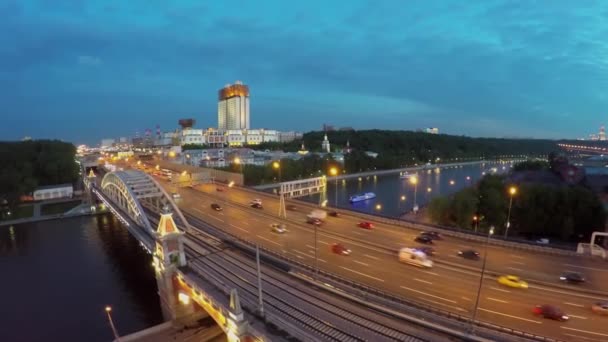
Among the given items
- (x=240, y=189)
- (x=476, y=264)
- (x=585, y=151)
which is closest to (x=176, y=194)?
(x=240, y=189)

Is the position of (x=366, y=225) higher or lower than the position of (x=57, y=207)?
higher

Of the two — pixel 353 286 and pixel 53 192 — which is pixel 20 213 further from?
pixel 353 286

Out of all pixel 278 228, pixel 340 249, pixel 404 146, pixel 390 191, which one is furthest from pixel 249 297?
pixel 404 146

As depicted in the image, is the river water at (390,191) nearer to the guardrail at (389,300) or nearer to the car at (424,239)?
the car at (424,239)

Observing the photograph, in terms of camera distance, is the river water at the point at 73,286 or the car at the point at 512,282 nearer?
the car at the point at 512,282

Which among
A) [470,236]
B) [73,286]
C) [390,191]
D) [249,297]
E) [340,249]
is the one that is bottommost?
[73,286]

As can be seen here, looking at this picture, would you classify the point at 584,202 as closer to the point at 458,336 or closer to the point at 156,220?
the point at 458,336

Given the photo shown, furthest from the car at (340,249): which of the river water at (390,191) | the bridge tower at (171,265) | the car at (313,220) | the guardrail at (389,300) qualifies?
the river water at (390,191)
